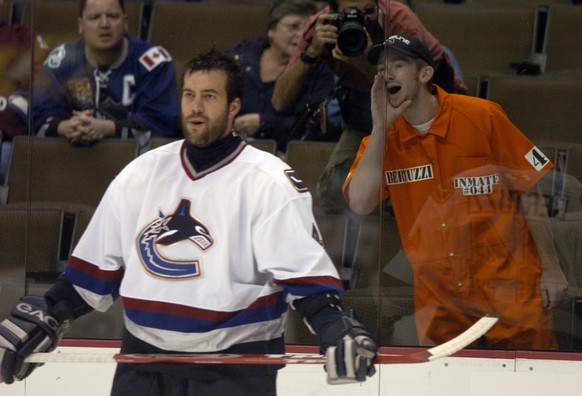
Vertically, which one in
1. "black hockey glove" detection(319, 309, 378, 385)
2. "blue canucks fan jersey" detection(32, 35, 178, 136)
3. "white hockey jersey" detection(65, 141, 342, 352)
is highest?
"blue canucks fan jersey" detection(32, 35, 178, 136)

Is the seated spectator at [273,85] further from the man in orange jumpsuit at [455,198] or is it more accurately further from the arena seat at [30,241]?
the arena seat at [30,241]

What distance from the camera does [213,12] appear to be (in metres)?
2.99

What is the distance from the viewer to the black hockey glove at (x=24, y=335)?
280 centimetres

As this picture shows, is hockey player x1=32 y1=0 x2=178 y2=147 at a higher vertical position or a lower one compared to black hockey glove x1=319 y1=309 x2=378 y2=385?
higher

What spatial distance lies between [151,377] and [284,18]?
2.97 ft

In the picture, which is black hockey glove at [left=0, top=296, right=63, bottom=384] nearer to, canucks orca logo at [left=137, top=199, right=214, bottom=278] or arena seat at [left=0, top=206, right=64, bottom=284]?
arena seat at [left=0, top=206, right=64, bottom=284]

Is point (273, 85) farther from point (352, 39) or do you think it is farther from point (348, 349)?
point (348, 349)

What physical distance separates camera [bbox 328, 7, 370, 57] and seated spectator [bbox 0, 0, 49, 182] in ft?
2.33

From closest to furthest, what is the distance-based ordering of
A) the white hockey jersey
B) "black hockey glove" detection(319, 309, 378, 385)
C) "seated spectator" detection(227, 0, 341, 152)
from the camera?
"black hockey glove" detection(319, 309, 378, 385) < the white hockey jersey < "seated spectator" detection(227, 0, 341, 152)

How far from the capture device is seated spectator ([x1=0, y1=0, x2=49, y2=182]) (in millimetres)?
2992

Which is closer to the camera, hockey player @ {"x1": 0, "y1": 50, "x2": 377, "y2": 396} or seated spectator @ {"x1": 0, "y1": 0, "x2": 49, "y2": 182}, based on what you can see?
hockey player @ {"x1": 0, "y1": 50, "x2": 377, "y2": 396}

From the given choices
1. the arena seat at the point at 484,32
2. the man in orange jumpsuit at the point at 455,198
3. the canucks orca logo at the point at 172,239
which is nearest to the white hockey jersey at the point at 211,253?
the canucks orca logo at the point at 172,239

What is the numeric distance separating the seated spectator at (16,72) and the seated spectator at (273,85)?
0.48 metres

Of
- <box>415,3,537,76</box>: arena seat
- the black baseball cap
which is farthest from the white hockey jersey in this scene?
<box>415,3,537,76</box>: arena seat
